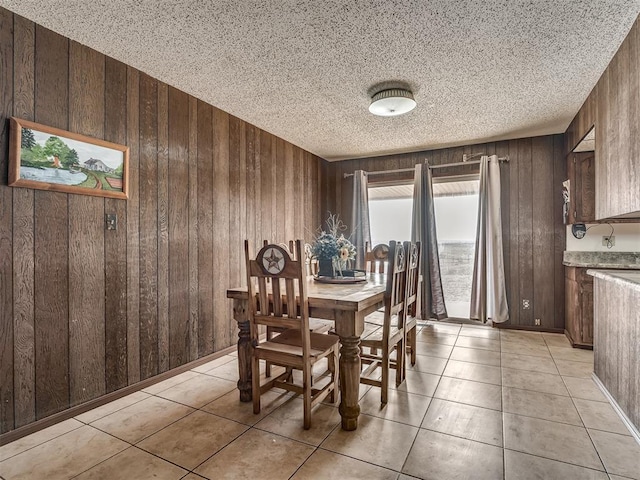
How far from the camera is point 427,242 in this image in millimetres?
4688

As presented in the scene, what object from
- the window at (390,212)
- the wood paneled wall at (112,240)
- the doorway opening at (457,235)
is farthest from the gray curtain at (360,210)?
the wood paneled wall at (112,240)

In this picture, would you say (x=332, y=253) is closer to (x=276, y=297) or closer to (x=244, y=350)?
(x=276, y=297)

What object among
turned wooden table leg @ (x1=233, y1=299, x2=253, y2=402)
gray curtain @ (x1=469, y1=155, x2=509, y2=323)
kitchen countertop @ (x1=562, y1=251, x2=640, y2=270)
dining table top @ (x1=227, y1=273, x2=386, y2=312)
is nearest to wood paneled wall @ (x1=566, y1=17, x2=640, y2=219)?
kitchen countertop @ (x1=562, y1=251, x2=640, y2=270)

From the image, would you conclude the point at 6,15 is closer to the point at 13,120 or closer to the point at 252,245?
the point at 13,120

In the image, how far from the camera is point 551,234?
414cm

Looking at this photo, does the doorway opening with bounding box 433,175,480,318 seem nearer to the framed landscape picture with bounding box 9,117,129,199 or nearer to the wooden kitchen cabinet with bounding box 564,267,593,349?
the wooden kitchen cabinet with bounding box 564,267,593,349

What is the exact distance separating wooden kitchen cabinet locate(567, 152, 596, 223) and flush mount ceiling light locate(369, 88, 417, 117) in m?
2.21

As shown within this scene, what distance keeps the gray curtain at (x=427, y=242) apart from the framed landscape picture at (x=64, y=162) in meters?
3.54

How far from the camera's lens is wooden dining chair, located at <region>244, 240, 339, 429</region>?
2059 millimetres

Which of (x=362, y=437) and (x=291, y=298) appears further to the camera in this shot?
(x=291, y=298)

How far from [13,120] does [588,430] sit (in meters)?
3.80

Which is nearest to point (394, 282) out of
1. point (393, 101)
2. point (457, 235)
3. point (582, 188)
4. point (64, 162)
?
point (393, 101)

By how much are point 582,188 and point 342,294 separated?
3.15 meters

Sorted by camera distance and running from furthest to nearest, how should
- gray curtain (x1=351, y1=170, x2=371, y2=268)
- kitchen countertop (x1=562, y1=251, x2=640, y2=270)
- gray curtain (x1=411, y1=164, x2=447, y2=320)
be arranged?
gray curtain (x1=351, y1=170, x2=371, y2=268) → gray curtain (x1=411, y1=164, x2=447, y2=320) → kitchen countertop (x1=562, y1=251, x2=640, y2=270)
